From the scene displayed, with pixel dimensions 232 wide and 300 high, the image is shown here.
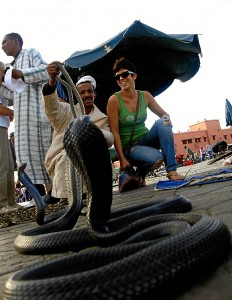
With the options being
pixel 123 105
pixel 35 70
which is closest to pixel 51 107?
pixel 35 70

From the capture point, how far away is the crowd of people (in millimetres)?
3607

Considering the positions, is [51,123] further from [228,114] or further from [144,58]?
[228,114]

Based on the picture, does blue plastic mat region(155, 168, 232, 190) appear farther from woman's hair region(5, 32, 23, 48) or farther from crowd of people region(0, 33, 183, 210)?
woman's hair region(5, 32, 23, 48)

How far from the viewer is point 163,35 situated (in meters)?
5.05

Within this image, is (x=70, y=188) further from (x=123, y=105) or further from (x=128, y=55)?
(x=128, y=55)

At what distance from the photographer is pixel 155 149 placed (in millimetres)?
4301

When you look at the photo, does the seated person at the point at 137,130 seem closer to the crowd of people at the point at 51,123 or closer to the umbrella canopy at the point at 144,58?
the crowd of people at the point at 51,123

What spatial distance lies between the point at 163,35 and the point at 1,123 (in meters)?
2.68

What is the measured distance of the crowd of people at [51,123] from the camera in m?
3.61

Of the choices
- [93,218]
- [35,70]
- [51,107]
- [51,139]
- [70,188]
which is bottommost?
[93,218]

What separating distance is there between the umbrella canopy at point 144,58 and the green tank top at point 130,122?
2.90ft

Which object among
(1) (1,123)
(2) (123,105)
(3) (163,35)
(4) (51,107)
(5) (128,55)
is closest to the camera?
(4) (51,107)

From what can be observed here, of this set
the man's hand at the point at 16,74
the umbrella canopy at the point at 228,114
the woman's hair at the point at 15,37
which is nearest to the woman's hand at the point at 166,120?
the man's hand at the point at 16,74

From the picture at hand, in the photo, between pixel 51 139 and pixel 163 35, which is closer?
pixel 51 139
